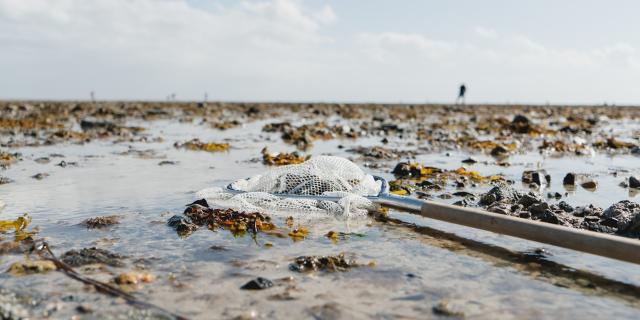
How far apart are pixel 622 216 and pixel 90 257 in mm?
5140

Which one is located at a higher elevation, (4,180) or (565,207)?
(565,207)

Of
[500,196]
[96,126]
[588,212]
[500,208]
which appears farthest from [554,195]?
[96,126]

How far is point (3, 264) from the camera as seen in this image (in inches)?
160

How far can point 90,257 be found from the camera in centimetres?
425

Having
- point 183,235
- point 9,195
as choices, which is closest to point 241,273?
point 183,235

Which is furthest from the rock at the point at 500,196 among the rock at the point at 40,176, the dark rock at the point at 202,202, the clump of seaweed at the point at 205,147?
the clump of seaweed at the point at 205,147

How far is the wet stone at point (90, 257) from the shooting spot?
4.13 metres

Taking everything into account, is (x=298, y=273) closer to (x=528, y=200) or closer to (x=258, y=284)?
(x=258, y=284)

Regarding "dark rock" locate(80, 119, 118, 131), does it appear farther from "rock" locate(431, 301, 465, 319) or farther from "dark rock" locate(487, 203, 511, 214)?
"rock" locate(431, 301, 465, 319)

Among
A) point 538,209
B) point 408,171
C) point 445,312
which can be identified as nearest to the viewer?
point 445,312

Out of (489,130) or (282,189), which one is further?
(489,130)

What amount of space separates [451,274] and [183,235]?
256 centimetres

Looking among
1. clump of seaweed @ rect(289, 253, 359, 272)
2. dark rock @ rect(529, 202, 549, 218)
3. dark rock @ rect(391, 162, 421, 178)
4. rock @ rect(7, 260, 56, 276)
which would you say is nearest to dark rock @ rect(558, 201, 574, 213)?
dark rock @ rect(529, 202, 549, 218)

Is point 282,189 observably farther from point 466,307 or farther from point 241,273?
point 466,307
